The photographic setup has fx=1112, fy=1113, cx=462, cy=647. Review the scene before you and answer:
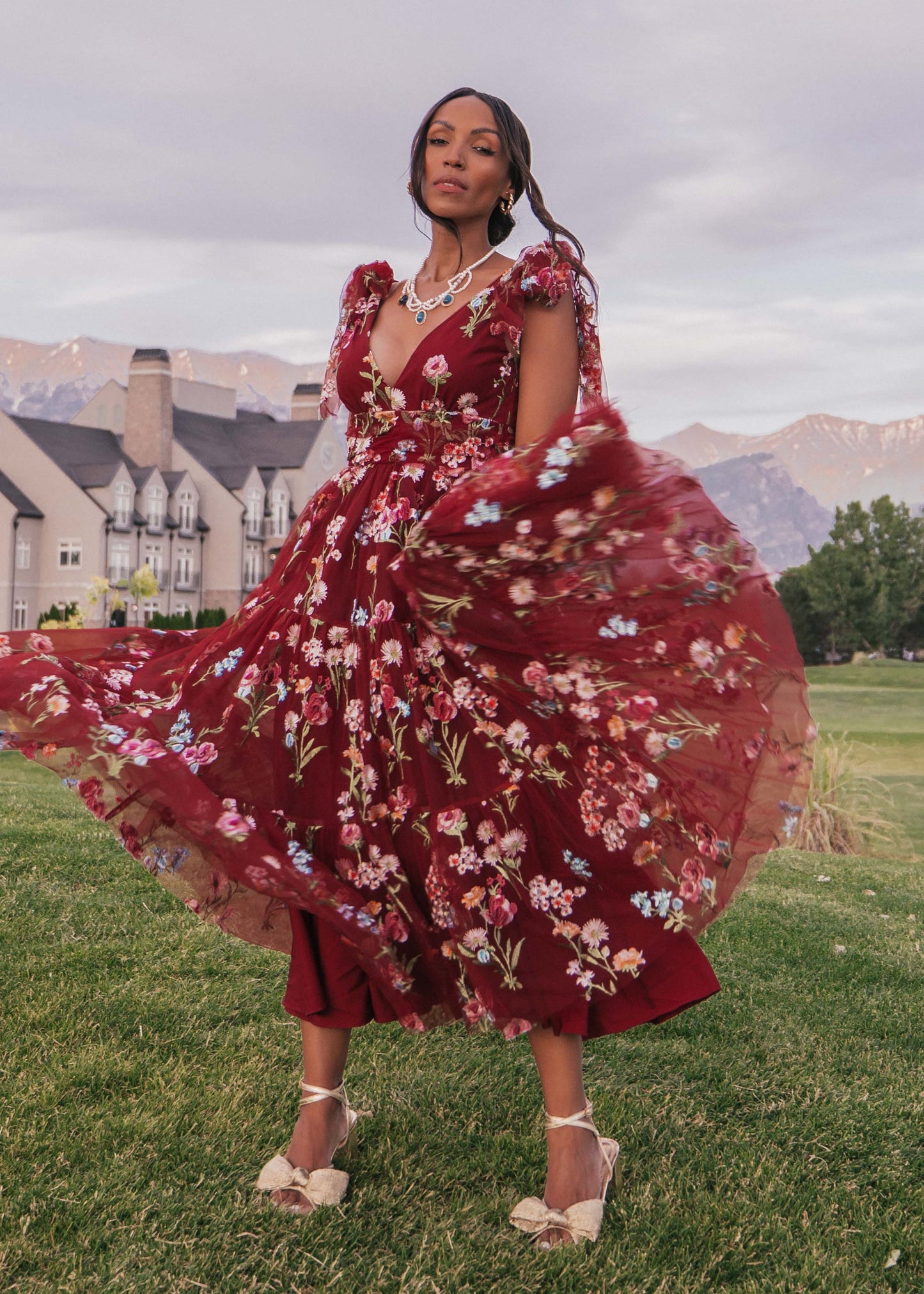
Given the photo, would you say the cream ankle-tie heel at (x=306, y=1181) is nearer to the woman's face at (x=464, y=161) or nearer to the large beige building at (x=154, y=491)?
the woman's face at (x=464, y=161)

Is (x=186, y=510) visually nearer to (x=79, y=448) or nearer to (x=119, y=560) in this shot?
(x=119, y=560)

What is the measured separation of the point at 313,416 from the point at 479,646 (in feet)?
125

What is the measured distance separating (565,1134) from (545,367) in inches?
60.8

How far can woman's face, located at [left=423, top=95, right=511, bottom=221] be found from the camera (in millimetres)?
2465

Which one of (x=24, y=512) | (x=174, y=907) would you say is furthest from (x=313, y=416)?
(x=174, y=907)

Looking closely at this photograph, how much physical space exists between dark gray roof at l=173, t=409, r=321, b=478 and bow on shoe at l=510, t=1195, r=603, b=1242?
35117 mm

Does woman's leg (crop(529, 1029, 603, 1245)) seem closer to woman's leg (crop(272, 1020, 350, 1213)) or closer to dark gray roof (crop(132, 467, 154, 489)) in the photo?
woman's leg (crop(272, 1020, 350, 1213))

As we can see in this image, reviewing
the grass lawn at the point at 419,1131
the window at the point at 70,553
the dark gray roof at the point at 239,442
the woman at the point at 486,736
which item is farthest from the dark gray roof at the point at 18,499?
the woman at the point at 486,736

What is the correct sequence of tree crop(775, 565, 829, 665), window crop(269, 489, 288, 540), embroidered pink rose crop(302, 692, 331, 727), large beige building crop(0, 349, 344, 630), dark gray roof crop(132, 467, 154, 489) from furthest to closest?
window crop(269, 489, 288, 540), dark gray roof crop(132, 467, 154, 489), large beige building crop(0, 349, 344, 630), tree crop(775, 565, 829, 665), embroidered pink rose crop(302, 692, 331, 727)

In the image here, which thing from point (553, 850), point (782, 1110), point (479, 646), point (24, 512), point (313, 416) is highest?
point (313, 416)

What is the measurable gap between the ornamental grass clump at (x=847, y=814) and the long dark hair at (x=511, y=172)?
21.1 ft

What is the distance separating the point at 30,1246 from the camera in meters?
2.05

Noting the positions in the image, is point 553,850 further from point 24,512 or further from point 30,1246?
point 24,512

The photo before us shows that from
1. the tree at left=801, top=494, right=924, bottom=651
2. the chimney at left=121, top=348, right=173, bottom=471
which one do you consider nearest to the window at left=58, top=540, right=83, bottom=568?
the chimney at left=121, top=348, right=173, bottom=471
